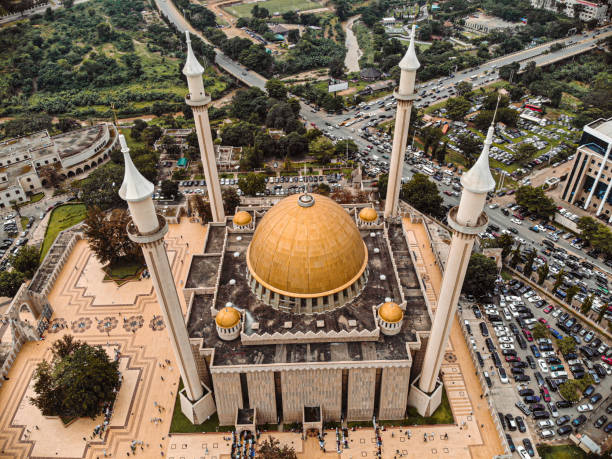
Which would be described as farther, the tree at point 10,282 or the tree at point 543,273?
the tree at point 543,273

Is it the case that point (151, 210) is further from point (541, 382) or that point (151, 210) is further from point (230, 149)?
point (230, 149)

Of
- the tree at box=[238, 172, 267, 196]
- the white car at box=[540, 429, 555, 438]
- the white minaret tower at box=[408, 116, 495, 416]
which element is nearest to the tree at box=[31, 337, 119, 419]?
the white minaret tower at box=[408, 116, 495, 416]

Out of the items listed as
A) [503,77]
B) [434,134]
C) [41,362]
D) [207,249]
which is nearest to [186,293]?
[207,249]

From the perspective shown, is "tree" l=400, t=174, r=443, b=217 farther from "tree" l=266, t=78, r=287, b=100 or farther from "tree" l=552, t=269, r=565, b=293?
"tree" l=266, t=78, r=287, b=100

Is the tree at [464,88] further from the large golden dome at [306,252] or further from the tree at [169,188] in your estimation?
the large golden dome at [306,252]

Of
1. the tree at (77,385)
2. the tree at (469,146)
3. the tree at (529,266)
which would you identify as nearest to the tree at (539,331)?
the tree at (529,266)

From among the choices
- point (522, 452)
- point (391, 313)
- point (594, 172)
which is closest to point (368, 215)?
point (391, 313)
